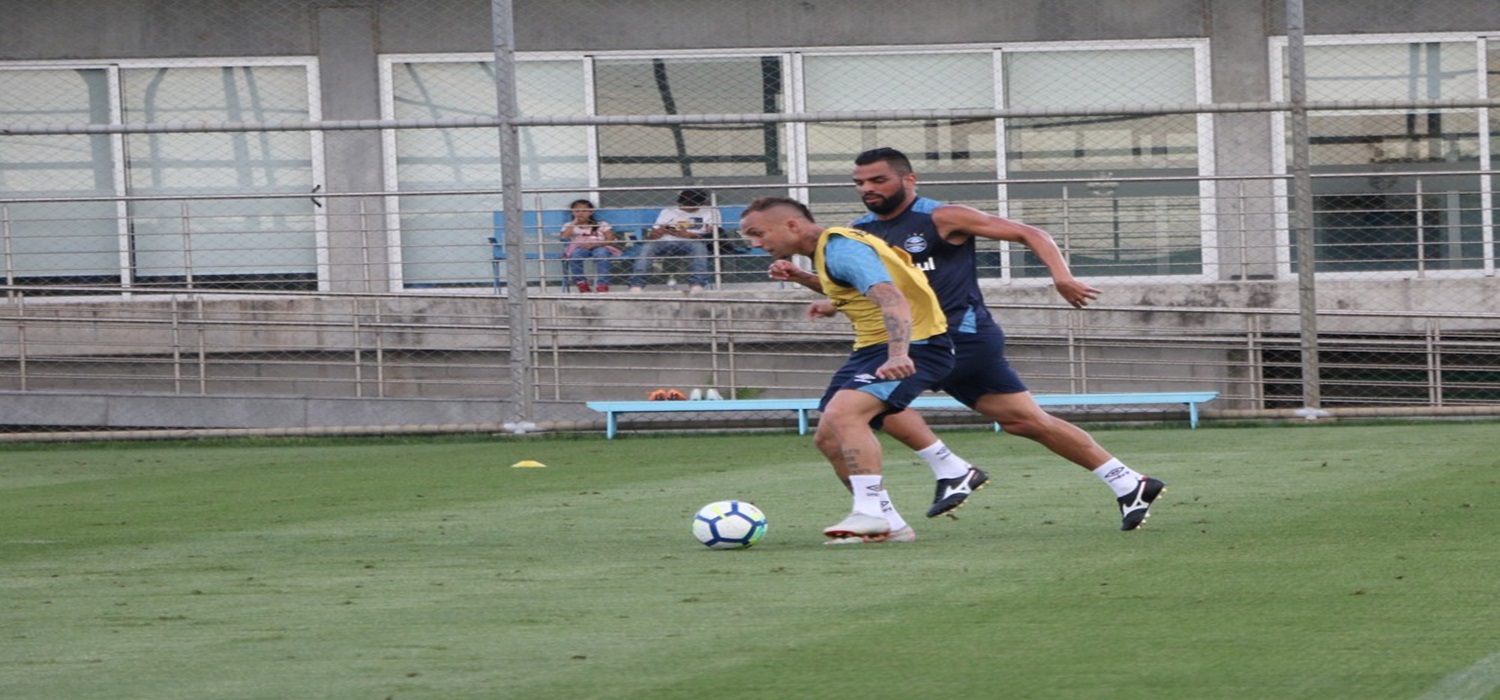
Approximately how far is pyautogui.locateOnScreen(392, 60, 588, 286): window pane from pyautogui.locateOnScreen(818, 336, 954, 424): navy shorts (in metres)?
12.2

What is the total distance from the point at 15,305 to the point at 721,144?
22.0 feet

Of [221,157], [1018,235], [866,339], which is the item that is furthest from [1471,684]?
[221,157]

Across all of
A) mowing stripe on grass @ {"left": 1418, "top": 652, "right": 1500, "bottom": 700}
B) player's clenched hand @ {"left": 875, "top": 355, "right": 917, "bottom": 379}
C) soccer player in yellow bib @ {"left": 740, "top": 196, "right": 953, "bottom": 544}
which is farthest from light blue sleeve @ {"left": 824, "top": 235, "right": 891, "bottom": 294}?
mowing stripe on grass @ {"left": 1418, "top": 652, "right": 1500, "bottom": 700}

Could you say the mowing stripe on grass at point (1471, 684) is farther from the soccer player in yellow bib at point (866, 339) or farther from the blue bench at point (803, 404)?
the blue bench at point (803, 404)

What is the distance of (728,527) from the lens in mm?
7445

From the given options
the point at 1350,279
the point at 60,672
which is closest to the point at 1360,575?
the point at 60,672

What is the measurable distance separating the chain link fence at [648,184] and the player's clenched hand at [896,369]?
1026 centimetres

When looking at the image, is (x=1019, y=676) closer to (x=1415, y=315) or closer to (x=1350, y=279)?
(x=1415, y=315)

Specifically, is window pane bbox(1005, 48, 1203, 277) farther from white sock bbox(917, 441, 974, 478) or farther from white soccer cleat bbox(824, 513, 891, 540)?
white soccer cleat bbox(824, 513, 891, 540)

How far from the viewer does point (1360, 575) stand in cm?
611

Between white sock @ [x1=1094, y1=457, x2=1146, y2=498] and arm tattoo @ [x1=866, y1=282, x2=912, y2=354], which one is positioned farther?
white sock @ [x1=1094, y1=457, x2=1146, y2=498]

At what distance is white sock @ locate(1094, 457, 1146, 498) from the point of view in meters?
7.90

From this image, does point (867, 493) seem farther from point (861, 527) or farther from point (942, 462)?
point (942, 462)

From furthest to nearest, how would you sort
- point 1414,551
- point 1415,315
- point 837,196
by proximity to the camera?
point 837,196 → point 1415,315 → point 1414,551
